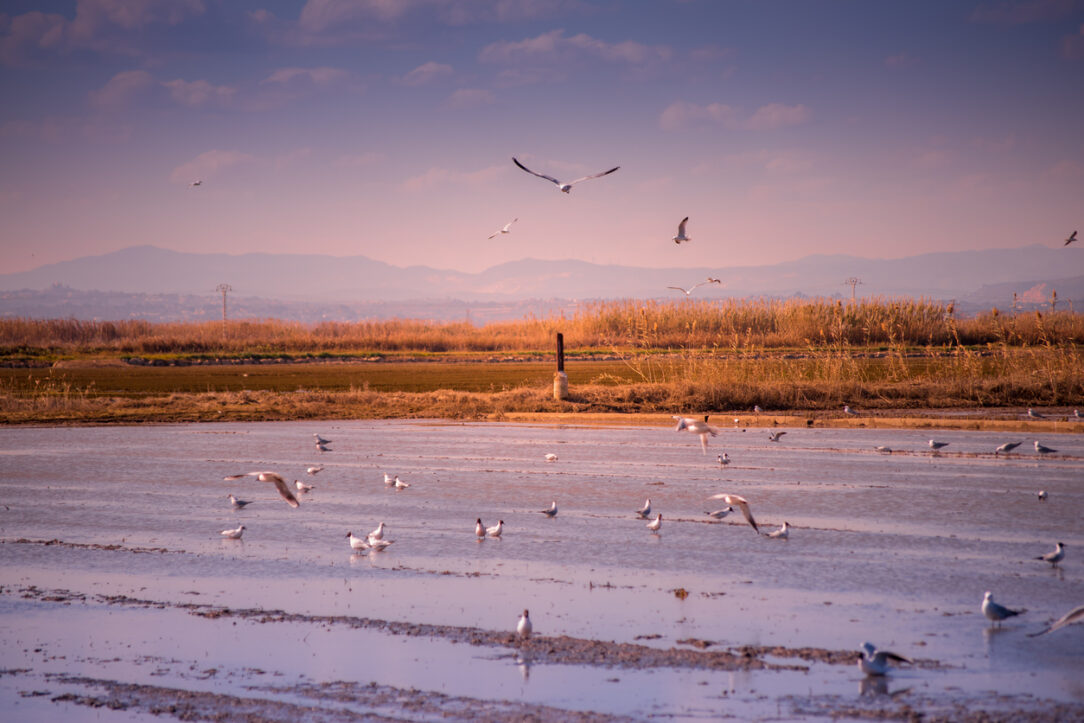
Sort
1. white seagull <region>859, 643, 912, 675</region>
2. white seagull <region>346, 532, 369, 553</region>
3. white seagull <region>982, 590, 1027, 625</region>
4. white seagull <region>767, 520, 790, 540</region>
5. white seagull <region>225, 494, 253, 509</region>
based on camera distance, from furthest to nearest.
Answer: white seagull <region>225, 494, 253, 509</region>, white seagull <region>767, 520, 790, 540</region>, white seagull <region>346, 532, 369, 553</region>, white seagull <region>982, 590, 1027, 625</region>, white seagull <region>859, 643, 912, 675</region>

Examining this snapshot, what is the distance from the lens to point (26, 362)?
55.9 meters

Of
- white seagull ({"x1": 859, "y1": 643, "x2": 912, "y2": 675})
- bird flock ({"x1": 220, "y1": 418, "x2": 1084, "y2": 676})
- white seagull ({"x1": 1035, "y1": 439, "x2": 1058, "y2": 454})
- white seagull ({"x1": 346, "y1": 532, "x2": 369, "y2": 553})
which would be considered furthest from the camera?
white seagull ({"x1": 1035, "y1": 439, "x2": 1058, "y2": 454})

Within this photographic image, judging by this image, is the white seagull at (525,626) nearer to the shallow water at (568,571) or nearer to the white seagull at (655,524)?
the shallow water at (568,571)

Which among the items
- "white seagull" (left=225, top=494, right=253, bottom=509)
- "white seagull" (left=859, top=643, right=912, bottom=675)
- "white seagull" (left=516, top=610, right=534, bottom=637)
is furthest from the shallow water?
"white seagull" (left=516, top=610, right=534, bottom=637)

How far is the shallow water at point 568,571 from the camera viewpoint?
6.34 metres

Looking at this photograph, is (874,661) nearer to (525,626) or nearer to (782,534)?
(525,626)

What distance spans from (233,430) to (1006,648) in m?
20.1

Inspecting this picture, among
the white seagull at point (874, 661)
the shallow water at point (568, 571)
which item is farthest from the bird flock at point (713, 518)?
the shallow water at point (568, 571)

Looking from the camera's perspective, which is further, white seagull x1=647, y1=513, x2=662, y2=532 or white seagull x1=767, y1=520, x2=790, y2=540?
white seagull x1=647, y1=513, x2=662, y2=532

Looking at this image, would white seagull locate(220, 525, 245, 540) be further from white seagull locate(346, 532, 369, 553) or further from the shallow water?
white seagull locate(346, 532, 369, 553)

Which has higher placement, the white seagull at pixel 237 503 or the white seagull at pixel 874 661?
the white seagull at pixel 237 503

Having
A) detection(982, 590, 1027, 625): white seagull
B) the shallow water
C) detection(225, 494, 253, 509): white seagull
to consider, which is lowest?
the shallow water

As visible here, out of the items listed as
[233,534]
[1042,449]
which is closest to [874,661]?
[233,534]

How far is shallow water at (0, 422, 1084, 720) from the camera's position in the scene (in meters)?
6.34
